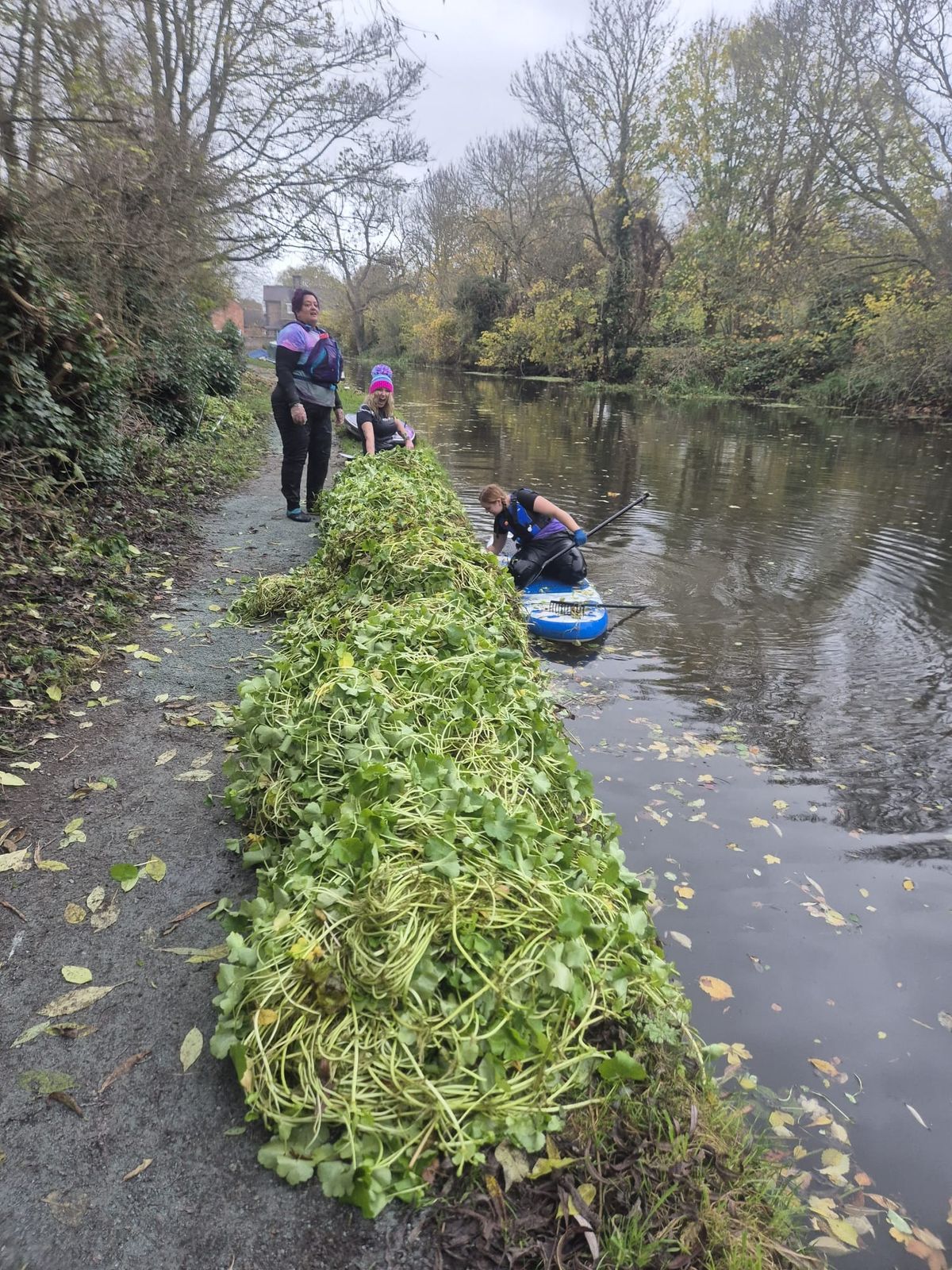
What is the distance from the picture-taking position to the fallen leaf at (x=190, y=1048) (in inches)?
87.7

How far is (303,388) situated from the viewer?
25.7ft

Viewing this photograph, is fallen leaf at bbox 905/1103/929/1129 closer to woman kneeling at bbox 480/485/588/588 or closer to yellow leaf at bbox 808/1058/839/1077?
yellow leaf at bbox 808/1058/839/1077

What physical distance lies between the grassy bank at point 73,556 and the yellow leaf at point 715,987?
376 centimetres

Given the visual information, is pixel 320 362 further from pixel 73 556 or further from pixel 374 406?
pixel 73 556

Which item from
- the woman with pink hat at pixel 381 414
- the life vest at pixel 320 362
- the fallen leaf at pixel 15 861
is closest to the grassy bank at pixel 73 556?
the fallen leaf at pixel 15 861

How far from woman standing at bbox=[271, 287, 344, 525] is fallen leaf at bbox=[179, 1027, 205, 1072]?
6426 mm

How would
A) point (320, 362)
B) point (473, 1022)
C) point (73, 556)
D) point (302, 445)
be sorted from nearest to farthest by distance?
point (473, 1022)
point (73, 556)
point (320, 362)
point (302, 445)

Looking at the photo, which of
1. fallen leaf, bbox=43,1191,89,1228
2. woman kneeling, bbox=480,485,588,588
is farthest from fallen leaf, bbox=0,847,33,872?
woman kneeling, bbox=480,485,588,588

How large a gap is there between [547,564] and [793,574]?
3.93 metres

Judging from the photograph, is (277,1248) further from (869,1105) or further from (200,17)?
(200,17)

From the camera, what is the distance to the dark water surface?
2.98 metres

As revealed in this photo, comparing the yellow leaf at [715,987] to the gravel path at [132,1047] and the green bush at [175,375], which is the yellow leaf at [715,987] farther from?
the green bush at [175,375]

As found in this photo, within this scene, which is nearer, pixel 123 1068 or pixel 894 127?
pixel 123 1068

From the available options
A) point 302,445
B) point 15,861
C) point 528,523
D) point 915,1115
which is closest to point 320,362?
point 302,445
